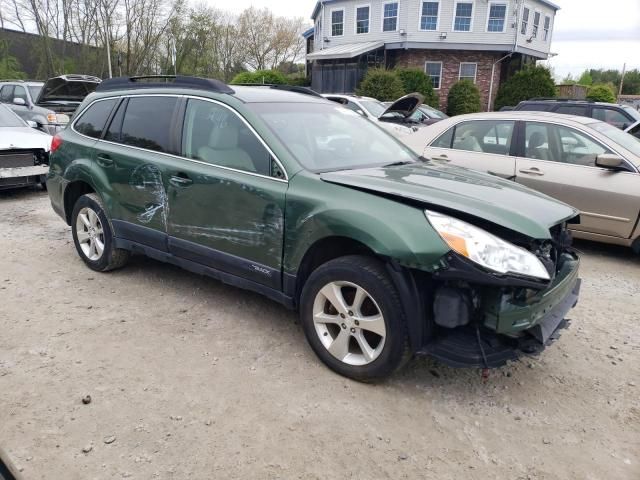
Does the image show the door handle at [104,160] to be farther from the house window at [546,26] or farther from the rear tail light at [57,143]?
the house window at [546,26]

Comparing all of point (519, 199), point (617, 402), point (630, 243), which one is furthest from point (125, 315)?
point (630, 243)

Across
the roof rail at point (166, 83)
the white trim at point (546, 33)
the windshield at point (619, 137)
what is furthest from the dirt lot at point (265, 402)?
the white trim at point (546, 33)

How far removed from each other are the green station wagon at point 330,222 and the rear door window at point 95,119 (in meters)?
0.03

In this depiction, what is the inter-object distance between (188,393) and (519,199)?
7.53 feet

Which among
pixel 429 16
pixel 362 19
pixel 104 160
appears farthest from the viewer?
pixel 362 19

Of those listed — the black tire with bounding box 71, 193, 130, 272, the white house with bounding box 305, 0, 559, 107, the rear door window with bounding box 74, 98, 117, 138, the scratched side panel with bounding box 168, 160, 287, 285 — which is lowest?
the black tire with bounding box 71, 193, 130, 272

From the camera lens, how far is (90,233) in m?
4.79

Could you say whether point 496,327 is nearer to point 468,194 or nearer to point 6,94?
point 468,194

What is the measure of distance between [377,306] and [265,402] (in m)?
0.84

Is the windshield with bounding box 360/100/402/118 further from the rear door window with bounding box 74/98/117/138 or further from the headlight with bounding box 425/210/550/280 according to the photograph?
the headlight with bounding box 425/210/550/280

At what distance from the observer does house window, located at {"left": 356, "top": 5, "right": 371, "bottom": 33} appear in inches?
1141

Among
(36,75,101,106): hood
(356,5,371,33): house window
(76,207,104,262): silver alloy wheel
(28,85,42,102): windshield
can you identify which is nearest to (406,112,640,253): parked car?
(76,207,104,262): silver alloy wheel

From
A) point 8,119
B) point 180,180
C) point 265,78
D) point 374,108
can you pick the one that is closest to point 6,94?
point 8,119

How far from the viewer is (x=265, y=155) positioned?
3373mm
